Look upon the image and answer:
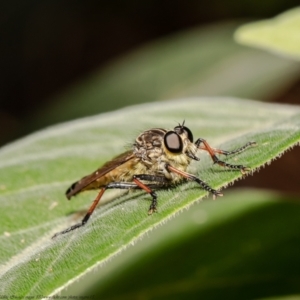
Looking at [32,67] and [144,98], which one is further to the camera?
[32,67]

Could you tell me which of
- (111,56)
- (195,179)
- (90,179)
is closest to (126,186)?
(90,179)

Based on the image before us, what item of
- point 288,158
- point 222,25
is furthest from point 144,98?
point 288,158

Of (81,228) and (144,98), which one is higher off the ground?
(144,98)

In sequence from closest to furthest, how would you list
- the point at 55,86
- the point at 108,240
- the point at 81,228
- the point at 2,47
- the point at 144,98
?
the point at 108,240, the point at 81,228, the point at 144,98, the point at 2,47, the point at 55,86

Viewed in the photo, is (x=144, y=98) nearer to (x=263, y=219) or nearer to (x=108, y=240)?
(x=263, y=219)

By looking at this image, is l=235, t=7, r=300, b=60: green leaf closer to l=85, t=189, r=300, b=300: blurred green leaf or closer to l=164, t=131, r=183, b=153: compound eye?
l=85, t=189, r=300, b=300: blurred green leaf

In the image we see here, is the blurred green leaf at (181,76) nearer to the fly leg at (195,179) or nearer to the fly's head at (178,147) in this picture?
the fly's head at (178,147)

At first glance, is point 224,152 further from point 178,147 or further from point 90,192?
point 90,192
